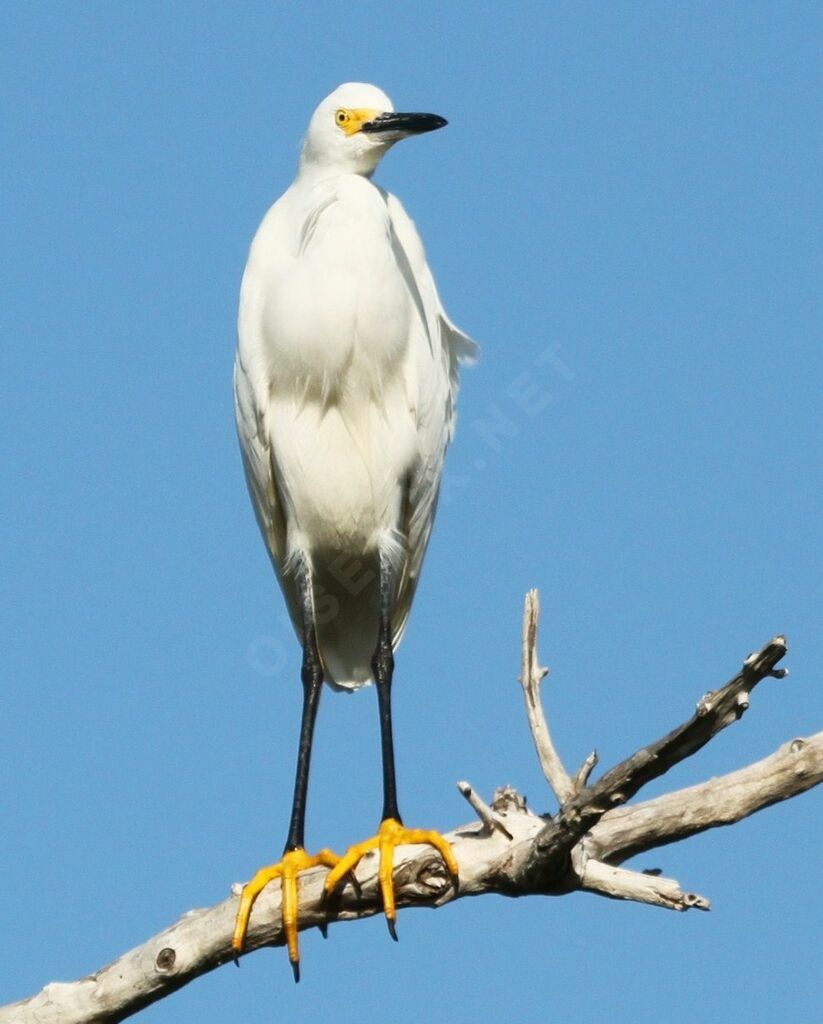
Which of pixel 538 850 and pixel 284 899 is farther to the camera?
pixel 284 899

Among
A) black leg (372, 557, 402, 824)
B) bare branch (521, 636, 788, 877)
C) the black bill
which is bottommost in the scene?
bare branch (521, 636, 788, 877)

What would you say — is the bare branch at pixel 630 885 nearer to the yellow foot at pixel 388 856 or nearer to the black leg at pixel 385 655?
the yellow foot at pixel 388 856

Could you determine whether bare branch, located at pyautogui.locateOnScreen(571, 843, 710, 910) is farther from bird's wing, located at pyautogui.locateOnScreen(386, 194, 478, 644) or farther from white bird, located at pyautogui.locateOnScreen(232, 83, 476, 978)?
bird's wing, located at pyautogui.locateOnScreen(386, 194, 478, 644)

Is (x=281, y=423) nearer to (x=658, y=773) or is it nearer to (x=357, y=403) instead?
(x=357, y=403)

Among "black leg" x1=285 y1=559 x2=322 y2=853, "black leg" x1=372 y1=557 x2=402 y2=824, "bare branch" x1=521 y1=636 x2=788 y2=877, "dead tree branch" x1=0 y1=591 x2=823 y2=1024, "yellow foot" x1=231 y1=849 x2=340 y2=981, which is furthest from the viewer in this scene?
"black leg" x1=372 y1=557 x2=402 y2=824

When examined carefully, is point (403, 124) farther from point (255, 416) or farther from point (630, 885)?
point (630, 885)

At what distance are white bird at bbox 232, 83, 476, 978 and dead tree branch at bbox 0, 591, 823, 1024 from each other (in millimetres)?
1257

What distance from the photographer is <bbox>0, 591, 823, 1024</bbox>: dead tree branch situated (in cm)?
434

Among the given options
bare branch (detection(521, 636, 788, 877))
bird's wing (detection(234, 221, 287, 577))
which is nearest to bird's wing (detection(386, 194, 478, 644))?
bird's wing (detection(234, 221, 287, 577))

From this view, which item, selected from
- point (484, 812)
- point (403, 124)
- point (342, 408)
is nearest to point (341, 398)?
point (342, 408)

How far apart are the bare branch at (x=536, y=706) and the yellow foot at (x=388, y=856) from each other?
0.42 m

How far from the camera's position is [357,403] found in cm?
686

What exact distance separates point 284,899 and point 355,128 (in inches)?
128

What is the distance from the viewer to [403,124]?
22.7 ft
